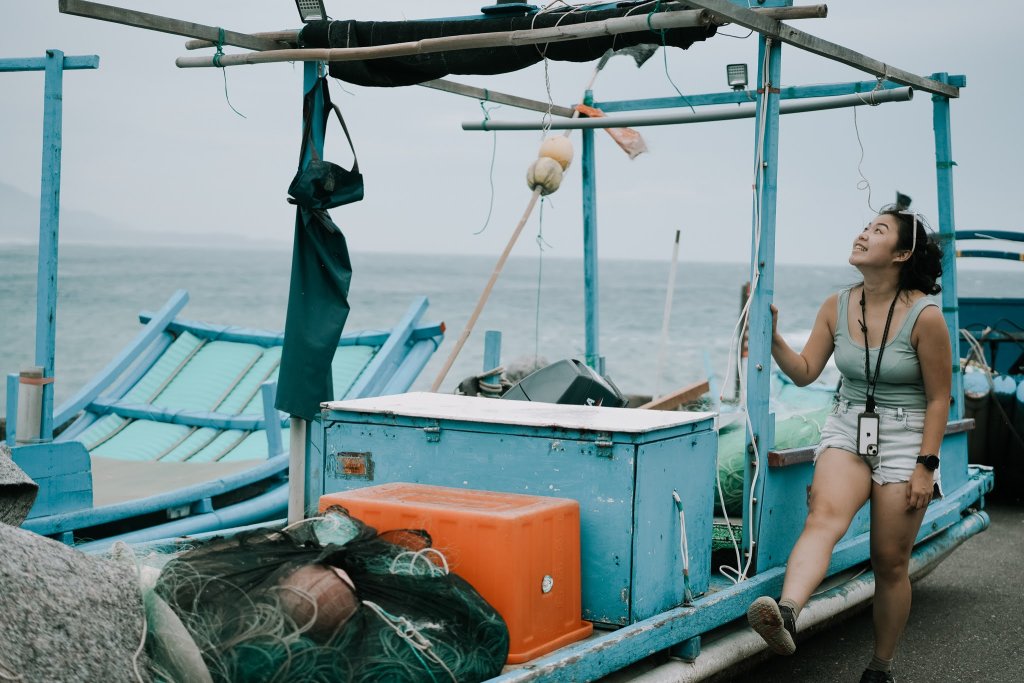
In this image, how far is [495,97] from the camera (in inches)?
251

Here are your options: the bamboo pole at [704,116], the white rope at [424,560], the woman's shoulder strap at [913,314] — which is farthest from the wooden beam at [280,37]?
the woman's shoulder strap at [913,314]

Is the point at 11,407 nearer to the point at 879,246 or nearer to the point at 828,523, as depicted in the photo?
the point at 828,523

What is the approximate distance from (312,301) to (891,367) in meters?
2.56

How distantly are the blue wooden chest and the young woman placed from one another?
1.54 ft

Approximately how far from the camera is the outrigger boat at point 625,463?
3574 millimetres

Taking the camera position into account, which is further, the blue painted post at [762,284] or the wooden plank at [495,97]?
the wooden plank at [495,97]

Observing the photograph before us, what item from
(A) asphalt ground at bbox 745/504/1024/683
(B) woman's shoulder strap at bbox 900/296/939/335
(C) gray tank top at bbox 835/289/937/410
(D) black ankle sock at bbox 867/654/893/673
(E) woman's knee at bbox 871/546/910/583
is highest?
(B) woman's shoulder strap at bbox 900/296/939/335

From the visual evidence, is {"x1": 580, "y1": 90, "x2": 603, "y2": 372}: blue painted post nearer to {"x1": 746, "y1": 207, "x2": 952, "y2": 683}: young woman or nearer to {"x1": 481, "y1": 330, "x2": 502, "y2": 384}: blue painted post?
{"x1": 481, "y1": 330, "x2": 502, "y2": 384}: blue painted post

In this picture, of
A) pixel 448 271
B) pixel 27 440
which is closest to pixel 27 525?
pixel 27 440

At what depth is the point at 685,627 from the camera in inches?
148

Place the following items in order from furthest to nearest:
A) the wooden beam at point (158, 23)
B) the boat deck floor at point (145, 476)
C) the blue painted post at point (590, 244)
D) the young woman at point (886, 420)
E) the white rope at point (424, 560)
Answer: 1. the blue painted post at point (590, 244)
2. the boat deck floor at point (145, 476)
3. the wooden beam at point (158, 23)
4. the young woman at point (886, 420)
5. the white rope at point (424, 560)

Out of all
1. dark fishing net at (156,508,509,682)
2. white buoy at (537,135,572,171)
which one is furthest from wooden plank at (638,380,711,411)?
dark fishing net at (156,508,509,682)

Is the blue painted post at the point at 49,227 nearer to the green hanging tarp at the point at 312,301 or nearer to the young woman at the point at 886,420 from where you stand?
the green hanging tarp at the point at 312,301

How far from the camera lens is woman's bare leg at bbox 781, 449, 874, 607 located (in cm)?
389
